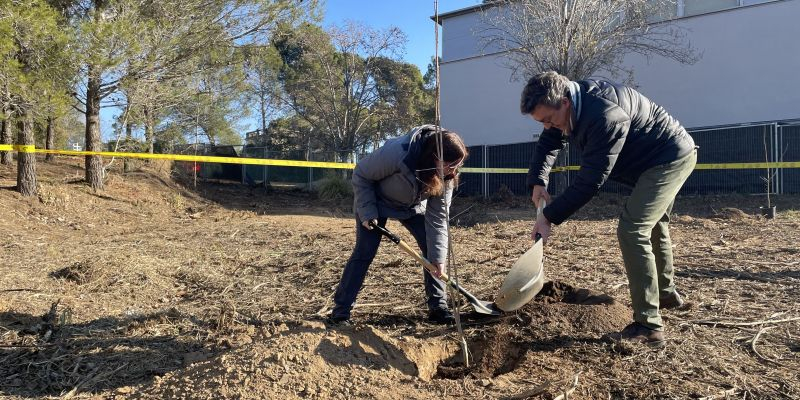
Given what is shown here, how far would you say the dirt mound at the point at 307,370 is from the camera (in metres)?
2.44

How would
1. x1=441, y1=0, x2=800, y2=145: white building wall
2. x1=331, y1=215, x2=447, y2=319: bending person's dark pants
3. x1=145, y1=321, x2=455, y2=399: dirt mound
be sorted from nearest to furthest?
x1=145, y1=321, x2=455, y2=399: dirt mound, x1=331, y1=215, x2=447, y2=319: bending person's dark pants, x1=441, y1=0, x2=800, y2=145: white building wall

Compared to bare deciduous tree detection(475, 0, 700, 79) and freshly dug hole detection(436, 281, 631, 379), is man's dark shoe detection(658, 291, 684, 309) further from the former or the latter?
bare deciduous tree detection(475, 0, 700, 79)

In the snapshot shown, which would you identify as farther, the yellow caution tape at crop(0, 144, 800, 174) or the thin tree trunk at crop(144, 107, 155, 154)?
the thin tree trunk at crop(144, 107, 155, 154)

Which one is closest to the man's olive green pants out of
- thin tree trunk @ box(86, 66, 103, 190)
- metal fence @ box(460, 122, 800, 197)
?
metal fence @ box(460, 122, 800, 197)

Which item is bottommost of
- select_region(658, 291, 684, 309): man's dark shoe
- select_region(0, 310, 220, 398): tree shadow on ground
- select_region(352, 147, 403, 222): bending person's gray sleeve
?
select_region(0, 310, 220, 398): tree shadow on ground

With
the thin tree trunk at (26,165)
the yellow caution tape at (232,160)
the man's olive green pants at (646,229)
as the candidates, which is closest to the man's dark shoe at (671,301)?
the man's olive green pants at (646,229)

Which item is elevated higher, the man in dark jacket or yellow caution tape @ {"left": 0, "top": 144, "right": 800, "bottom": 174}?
yellow caution tape @ {"left": 0, "top": 144, "right": 800, "bottom": 174}

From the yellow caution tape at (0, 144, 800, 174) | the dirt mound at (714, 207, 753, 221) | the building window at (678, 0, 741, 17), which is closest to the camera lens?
the dirt mound at (714, 207, 753, 221)

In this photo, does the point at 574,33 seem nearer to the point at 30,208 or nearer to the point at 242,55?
the point at 242,55

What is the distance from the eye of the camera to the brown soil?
8.54 feet

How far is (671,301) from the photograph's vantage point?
367 centimetres

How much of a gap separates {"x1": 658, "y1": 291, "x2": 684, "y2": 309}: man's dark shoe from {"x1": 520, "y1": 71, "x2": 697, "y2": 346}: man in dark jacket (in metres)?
0.65

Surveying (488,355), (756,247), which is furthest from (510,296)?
(756,247)

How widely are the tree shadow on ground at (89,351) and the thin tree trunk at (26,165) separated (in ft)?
25.5
